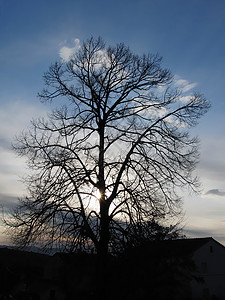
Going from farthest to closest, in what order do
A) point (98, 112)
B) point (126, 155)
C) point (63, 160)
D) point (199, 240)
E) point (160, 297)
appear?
point (199, 240) < point (98, 112) < point (126, 155) < point (63, 160) < point (160, 297)

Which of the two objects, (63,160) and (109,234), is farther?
(63,160)

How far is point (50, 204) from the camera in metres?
11.8

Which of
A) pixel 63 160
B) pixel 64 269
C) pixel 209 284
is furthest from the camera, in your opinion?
pixel 209 284

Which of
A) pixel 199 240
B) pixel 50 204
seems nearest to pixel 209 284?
pixel 199 240

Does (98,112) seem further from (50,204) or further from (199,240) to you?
(199,240)

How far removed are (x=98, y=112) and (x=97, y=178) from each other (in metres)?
3.49

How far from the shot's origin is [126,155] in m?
13.4

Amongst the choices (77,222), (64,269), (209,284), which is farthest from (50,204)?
(209,284)

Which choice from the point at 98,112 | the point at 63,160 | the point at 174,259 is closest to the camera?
the point at 174,259

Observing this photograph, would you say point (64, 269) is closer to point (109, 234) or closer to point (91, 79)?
point (109, 234)

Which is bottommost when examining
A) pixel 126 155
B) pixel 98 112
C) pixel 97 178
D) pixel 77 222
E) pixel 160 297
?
pixel 160 297

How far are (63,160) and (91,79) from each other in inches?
178

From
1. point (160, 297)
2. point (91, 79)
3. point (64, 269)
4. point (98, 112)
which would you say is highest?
point (91, 79)

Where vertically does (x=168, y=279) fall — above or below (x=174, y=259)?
below
